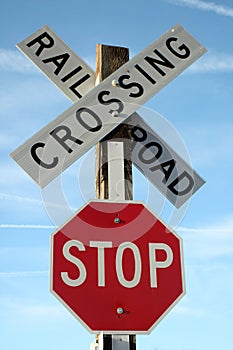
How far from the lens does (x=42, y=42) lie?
124 inches

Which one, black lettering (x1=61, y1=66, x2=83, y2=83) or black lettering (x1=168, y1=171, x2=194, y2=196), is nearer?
black lettering (x1=168, y1=171, x2=194, y2=196)

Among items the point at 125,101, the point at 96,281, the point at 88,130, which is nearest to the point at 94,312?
the point at 96,281

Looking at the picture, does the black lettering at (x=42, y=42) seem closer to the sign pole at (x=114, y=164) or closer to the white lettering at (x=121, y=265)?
the sign pole at (x=114, y=164)

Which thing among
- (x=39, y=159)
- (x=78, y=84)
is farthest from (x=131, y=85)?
(x=39, y=159)

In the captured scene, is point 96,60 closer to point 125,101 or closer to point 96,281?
point 125,101

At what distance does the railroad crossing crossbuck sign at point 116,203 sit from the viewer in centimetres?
227

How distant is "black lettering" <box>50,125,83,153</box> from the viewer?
8.57ft

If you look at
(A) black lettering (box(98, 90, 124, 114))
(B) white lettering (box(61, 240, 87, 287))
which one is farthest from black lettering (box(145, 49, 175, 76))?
(B) white lettering (box(61, 240, 87, 287))

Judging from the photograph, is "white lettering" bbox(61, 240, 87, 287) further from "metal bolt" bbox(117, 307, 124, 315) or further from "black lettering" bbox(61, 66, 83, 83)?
"black lettering" bbox(61, 66, 83, 83)

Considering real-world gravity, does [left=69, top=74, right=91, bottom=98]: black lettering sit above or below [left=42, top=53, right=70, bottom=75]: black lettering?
below

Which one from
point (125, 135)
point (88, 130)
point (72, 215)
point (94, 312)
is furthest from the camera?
point (125, 135)

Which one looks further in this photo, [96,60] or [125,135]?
[96,60]

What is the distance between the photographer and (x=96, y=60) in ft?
10.8

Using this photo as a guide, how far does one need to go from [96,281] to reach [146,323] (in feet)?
0.98
